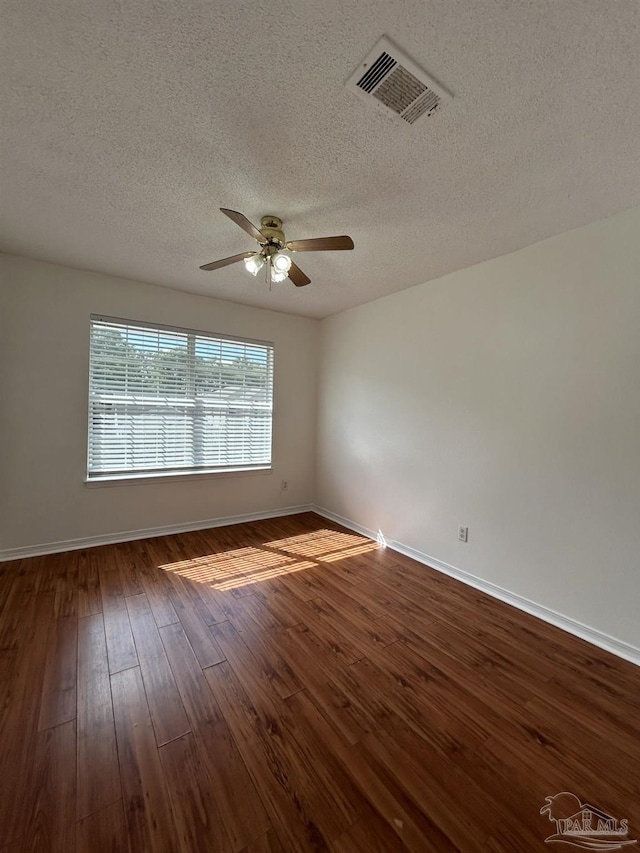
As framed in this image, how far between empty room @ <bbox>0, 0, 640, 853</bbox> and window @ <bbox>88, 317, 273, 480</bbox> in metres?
0.04

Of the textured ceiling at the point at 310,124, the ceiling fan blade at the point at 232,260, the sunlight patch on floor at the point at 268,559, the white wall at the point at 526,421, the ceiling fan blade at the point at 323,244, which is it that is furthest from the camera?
the sunlight patch on floor at the point at 268,559

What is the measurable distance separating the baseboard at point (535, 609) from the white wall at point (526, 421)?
4cm

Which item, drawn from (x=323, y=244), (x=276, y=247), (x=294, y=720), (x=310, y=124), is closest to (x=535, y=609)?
(x=294, y=720)

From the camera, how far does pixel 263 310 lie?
13.3ft

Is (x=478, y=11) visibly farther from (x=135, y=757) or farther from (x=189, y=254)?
(x=135, y=757)

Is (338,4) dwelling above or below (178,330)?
above

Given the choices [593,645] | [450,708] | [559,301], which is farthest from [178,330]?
[593,645]

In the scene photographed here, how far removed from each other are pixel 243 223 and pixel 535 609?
10.2 feet

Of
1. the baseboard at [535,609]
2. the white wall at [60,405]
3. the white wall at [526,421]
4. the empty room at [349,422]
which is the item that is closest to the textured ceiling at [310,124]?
the empty room at [349,422]

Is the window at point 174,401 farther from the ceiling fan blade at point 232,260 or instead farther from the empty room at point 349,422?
the ceiling fan blade at point 232,260

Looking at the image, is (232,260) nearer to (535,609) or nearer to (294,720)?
(294,720)

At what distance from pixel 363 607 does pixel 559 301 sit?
8.14 feet

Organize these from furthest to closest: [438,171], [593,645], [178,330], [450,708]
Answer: [178,330]
[593,645]
[438,171]
[450,708]

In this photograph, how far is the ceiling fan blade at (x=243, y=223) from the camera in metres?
1.67
